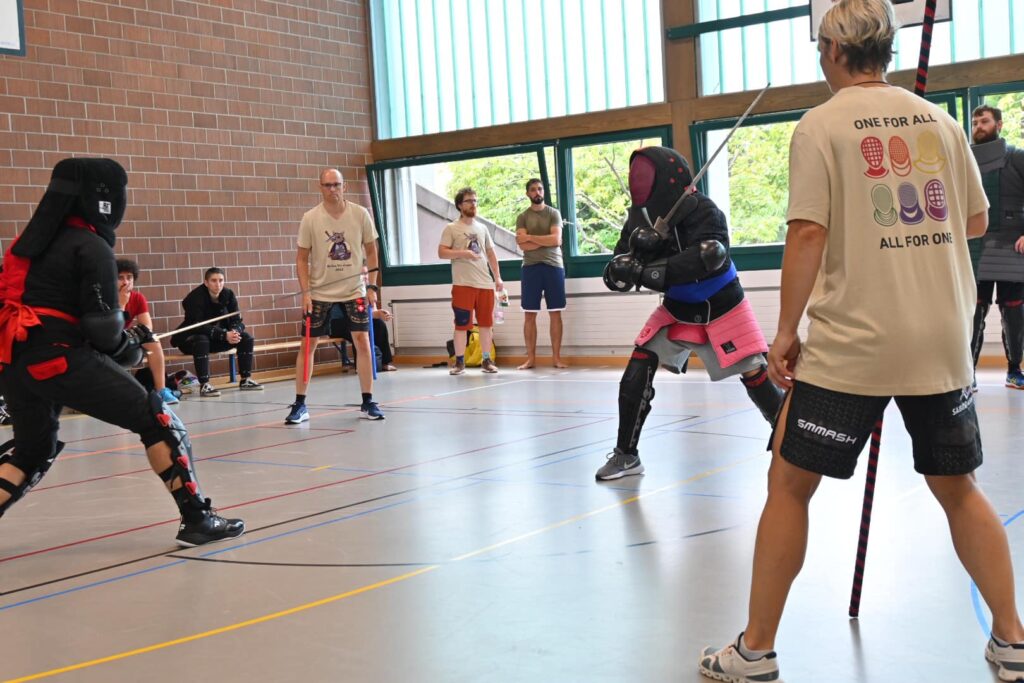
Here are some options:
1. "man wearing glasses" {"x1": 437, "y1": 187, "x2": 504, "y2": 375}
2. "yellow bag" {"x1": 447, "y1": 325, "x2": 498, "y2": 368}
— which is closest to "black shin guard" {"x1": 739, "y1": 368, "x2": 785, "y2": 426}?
"man wearing glasses" {"x1": 437, "y1": 187, "x2": 504, "y2": 375}

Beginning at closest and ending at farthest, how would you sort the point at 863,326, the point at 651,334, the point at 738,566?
the point at 863,326 < the point at 738,566 < the point at 651,334

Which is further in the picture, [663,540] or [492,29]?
[492,29]

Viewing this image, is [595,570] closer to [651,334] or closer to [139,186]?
[651,334]

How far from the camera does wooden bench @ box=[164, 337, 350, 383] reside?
10.4 meters

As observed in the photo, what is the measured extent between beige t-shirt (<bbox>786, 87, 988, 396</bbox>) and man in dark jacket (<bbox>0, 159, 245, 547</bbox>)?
2.46 metres

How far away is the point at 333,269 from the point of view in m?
7.36

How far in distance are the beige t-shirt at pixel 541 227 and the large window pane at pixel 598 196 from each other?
699mm

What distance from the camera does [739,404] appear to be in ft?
24.2

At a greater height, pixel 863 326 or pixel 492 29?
pixel 492 29

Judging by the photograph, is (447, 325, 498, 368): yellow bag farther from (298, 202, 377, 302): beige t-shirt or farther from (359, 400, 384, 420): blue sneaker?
(298, 202, 377, 302): beige t-shirt

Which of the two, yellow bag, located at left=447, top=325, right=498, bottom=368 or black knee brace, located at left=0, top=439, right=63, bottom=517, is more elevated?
black knee brace, located at left=0, top=439, right=63, bottom=517

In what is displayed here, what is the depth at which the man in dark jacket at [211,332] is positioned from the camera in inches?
392

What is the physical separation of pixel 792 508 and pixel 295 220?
1010cm

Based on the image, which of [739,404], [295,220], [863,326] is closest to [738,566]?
[863,326]
